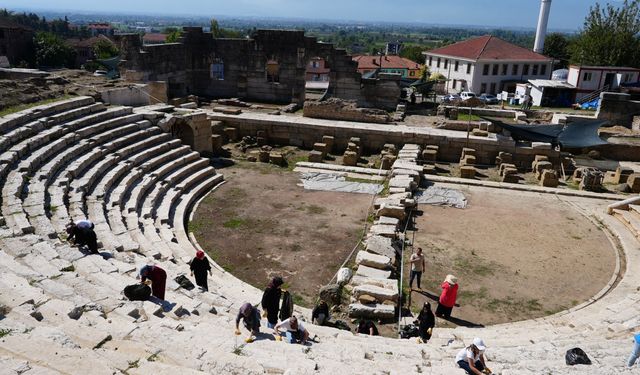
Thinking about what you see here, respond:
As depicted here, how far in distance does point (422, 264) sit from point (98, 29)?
18275 centimetres

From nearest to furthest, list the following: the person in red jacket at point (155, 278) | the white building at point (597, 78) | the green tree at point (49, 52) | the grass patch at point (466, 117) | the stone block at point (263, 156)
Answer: the person in red jacket at point (155, 278), the stone block at point (263, 156), the grass patch at point (466, 117), the white building at point (597, 78), the green tree at point (49, 52)

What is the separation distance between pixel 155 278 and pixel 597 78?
42351 mm

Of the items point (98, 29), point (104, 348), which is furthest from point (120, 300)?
point (98, 29)

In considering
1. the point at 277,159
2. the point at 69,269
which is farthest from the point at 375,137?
the point at 69,269

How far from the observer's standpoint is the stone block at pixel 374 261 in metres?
10.6

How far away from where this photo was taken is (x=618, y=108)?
93.9ft

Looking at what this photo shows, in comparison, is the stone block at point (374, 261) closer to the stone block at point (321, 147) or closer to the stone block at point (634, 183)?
the stone block at point (321, 147)

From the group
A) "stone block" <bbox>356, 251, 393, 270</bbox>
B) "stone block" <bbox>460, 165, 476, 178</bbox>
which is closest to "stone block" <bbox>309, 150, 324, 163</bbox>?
"stone block" <bbox>460, 165, 476, 178</bbox>

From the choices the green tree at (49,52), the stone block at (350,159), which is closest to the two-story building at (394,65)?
the green tree at (49,52)

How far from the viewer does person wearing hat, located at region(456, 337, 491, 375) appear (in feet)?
21.0

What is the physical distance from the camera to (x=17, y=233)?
859 centimetres

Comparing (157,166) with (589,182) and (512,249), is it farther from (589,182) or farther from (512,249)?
(589,182)

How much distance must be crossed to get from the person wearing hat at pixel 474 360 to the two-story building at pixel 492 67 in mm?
46121

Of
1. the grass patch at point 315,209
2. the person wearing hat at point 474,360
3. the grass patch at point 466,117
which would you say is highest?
the grass patch at point 466,117
